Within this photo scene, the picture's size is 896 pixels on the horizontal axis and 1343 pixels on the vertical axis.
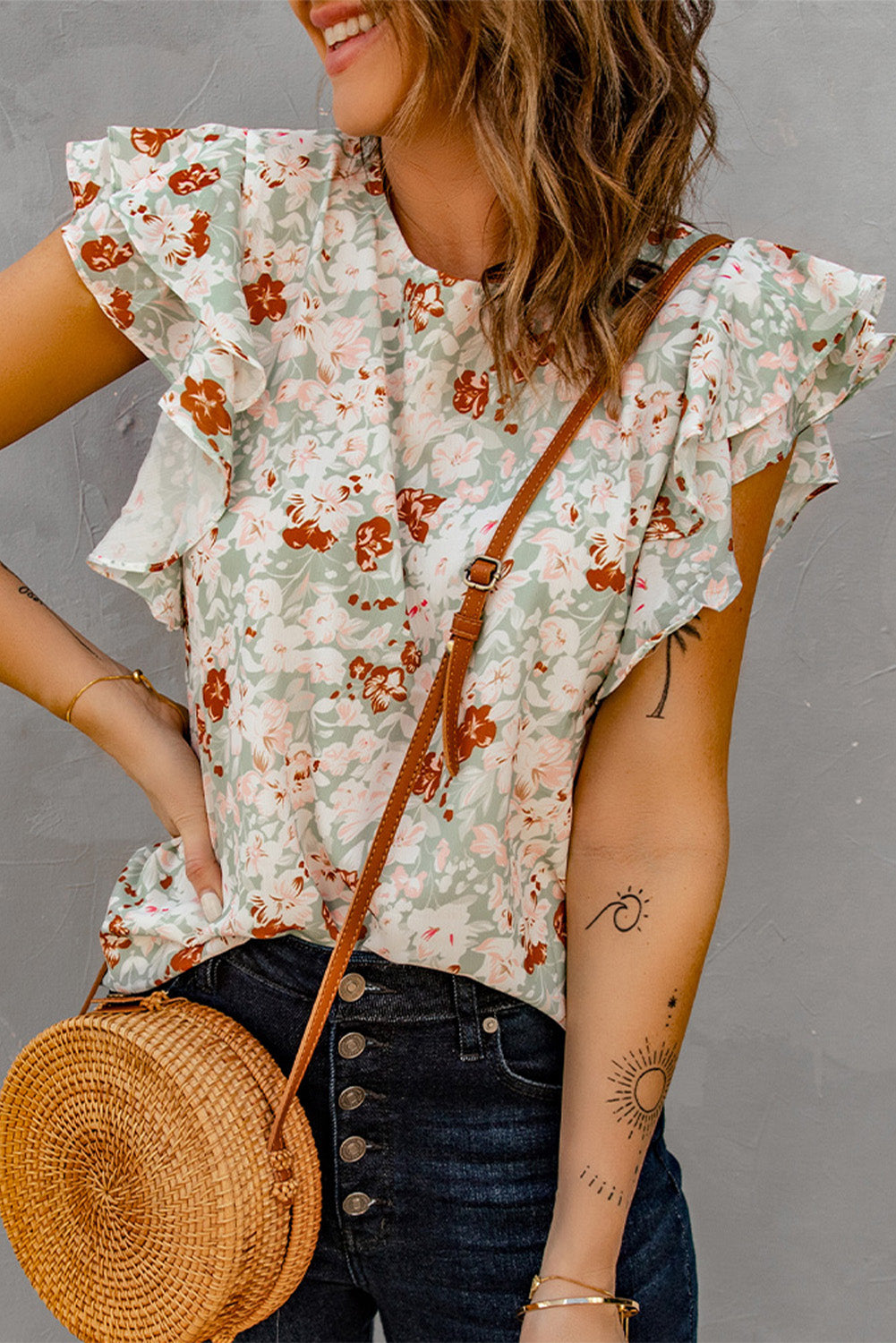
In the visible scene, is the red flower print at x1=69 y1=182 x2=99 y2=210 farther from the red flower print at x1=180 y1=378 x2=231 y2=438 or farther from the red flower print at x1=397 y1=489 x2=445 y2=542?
the red flower print at x1=397 y1=489 x2=445 y2=542

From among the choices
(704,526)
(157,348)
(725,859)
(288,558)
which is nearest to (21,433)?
(157,348)

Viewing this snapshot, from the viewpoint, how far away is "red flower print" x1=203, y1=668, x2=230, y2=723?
1007 millimetres

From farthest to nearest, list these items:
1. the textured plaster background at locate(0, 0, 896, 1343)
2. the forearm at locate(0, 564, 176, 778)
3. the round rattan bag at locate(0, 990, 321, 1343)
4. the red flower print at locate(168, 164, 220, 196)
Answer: the textured plaster background at locate(0, 0, 896, 1343)
the forearm at locate(0, 564, 176, 778)
the red flower print at locate(168, 164, 220, 196)
the round rattan bag at locate(0, 990, 321, 1343)

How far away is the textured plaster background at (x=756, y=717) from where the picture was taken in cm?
133

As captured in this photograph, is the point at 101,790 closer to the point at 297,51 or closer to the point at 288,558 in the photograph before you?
the point at 288,558

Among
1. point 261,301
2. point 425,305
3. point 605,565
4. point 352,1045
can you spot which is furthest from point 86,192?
point 352,1045

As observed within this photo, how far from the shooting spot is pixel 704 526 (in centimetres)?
98

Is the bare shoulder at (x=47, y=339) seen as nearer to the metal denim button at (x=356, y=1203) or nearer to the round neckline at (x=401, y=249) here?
the round neckline at (x=401, y=249)

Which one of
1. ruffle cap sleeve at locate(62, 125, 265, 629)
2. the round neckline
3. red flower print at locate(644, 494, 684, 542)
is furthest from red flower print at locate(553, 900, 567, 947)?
the round neckline

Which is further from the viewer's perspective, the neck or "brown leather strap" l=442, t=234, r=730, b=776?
the neck

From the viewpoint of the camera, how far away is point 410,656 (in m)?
0.99

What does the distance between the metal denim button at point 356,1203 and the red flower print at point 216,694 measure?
42cm

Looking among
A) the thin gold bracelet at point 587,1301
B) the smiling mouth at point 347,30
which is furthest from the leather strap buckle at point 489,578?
the thin gold bracelet at point 587,1301

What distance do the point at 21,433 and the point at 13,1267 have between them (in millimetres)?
1089
